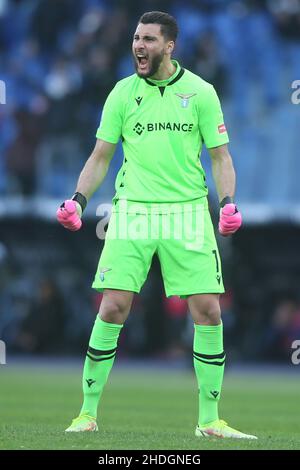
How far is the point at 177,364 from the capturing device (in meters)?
19.9

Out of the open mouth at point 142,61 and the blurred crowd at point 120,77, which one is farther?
the blurred crowd at point 120,77

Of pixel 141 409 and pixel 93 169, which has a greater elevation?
pixel 93 169

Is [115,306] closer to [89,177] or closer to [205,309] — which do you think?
[205,309]

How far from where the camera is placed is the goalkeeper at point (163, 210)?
8.07m

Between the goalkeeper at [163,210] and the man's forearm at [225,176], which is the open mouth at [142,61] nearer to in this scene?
the goalkeeper at [163,210]

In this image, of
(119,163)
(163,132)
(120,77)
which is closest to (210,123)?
(163,132)

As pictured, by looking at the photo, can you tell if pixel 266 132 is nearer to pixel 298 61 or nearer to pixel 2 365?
pixel 298 61

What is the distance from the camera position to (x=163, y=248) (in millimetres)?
8141

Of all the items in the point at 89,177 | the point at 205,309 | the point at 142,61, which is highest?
the point at 142,61

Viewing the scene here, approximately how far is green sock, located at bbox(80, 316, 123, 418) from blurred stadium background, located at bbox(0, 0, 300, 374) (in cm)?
1098

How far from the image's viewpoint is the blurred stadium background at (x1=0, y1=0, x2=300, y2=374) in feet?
65.3

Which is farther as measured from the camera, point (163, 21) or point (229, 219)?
point (163, 21)

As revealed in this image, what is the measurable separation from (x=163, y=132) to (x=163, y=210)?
1.65ft

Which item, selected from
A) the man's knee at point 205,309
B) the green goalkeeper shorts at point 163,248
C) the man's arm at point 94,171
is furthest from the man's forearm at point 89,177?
the man's knee at point 205,309
